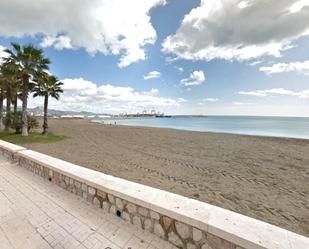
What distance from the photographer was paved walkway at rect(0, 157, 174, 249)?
2557mm

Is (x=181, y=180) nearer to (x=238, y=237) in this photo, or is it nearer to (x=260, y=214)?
(x=260, y=214)

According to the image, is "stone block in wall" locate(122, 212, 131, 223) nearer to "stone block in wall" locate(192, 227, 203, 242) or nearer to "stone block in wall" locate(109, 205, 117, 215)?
"stone block in wall" locate(109, 205, 117, 215)

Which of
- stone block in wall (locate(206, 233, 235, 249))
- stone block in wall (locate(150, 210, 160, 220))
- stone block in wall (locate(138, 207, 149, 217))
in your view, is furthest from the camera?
stone block in wall (locate(138, 207, 149, 217))

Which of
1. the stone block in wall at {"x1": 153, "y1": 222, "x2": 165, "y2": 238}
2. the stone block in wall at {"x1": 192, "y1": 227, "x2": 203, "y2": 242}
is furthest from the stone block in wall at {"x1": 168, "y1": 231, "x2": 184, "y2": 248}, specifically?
the stone block in wall at {"x1": 192, "y1": 227, "x2": 203, "y2": 242}

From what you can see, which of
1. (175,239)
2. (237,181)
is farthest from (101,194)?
(237,181)

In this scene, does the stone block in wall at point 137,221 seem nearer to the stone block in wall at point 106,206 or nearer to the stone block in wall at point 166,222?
the stone block in wall at point 166,222

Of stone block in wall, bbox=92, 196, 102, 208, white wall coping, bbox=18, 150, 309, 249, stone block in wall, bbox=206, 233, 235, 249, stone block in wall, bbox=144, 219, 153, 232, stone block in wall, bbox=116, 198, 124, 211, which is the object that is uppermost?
white wall coping, bbox=18, 150, 309, 249

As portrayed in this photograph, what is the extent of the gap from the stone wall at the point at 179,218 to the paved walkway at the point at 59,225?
5.8 inches

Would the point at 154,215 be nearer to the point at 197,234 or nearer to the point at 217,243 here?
the point at 197,234

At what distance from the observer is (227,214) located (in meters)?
2.30

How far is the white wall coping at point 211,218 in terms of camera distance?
73.7 inches

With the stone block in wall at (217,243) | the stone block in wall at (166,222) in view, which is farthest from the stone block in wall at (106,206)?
the stone block in wall at (217,243)

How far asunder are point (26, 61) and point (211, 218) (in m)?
19.1

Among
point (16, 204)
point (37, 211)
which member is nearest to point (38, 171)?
point (16, 204)
